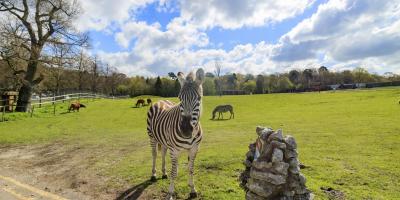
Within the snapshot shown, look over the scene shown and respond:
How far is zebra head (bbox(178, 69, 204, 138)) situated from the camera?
6965 mm

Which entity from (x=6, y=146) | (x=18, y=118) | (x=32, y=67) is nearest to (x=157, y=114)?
(x=6, y=146)

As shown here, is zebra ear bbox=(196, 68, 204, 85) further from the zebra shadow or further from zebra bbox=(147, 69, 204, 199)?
the zebra shadow

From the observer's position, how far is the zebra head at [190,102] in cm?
696

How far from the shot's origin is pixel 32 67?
35.4 metres

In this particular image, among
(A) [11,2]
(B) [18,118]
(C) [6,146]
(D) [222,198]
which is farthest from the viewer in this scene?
(A) [11,2]

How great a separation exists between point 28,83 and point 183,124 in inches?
1287

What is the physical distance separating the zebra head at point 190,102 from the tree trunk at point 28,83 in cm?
3095

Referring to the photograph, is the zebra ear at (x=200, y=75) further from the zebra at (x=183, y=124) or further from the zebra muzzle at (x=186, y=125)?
the zebra muzzle at (x=186, y=125)

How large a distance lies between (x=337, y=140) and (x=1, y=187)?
12.9 meters

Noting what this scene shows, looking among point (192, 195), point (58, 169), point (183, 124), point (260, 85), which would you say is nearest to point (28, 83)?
point (58, 169)

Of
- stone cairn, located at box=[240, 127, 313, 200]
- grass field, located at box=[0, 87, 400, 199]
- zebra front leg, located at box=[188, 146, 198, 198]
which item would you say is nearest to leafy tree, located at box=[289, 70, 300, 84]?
grass field, located at box=[0, 87, 400, 199]

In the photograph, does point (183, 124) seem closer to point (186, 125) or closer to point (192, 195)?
point (186, 125)

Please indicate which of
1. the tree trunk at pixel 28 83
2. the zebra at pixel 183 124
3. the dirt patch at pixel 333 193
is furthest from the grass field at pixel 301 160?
the tree trunk at pixel 28 83

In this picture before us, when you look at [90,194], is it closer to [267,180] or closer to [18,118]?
[267,180]
